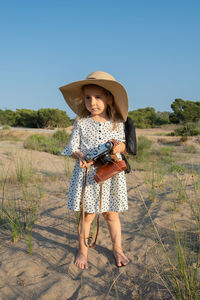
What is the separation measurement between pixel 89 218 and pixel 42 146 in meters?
7.93

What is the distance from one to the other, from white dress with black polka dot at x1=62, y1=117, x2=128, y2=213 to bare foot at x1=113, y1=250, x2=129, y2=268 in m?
0.40

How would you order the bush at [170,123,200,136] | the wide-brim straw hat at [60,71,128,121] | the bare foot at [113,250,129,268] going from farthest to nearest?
the bush at [170,123,200,136] → the bare foot at [113,250,129,268] → the wide-brim straw hat at [60,71,128,121]

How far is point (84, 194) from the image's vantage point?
84.4 inches

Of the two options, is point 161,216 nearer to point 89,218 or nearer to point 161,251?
point 161,251

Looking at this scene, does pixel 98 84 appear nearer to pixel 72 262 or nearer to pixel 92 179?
Answer: pixel 92 179

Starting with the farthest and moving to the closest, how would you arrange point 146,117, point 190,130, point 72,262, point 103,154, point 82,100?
point 146,117
point 190,130
point 82,100
point 72,262
point 103,154

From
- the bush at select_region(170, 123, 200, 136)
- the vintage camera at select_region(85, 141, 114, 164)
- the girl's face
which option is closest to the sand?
the vintage camera at select_region(85, 141, 114, 164)

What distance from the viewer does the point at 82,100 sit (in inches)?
94.7

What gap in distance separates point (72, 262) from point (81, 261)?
0.30ft

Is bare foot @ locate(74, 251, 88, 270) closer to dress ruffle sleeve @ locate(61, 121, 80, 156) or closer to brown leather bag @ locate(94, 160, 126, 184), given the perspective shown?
brown leather bag @ locate(94, 160, 126, 184)

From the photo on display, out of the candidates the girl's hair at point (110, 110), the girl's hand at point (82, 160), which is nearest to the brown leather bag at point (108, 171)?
the girl's hand at point (82, 160)

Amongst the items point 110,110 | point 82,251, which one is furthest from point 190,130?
point 82,251

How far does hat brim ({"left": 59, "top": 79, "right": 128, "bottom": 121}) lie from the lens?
209 centimetres

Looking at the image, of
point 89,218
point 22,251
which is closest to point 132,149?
point 89,218
